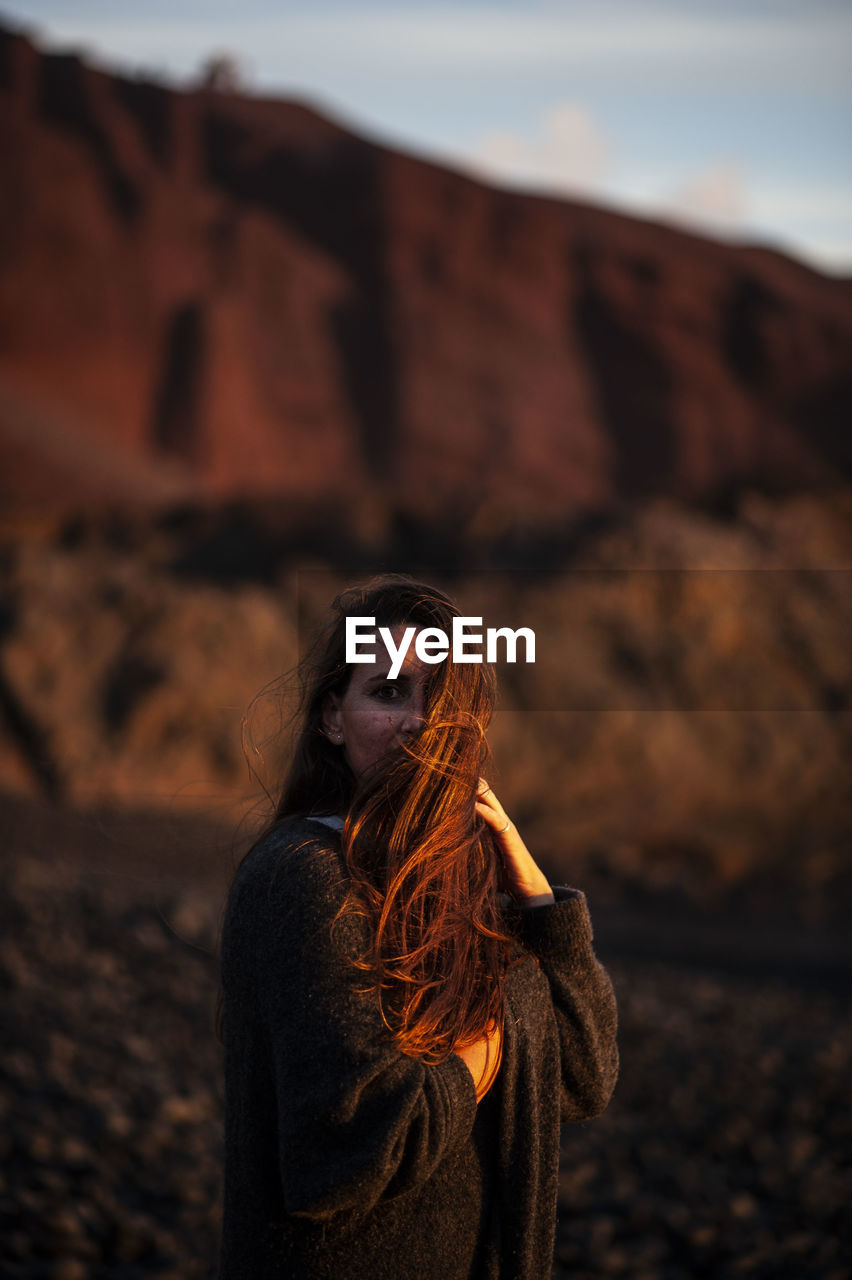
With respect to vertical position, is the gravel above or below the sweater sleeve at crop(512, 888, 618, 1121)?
below

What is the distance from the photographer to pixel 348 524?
17844mm

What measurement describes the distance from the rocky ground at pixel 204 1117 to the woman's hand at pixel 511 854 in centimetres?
50

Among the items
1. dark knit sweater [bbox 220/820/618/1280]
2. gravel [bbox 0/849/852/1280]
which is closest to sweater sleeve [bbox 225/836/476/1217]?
dark knit sweater [bbox 220/820/618/1280]

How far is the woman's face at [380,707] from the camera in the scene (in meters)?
1.51

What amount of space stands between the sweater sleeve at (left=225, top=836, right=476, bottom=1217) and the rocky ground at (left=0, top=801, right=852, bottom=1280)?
435mm

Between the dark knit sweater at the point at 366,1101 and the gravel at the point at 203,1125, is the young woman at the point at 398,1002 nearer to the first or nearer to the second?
the dark knit sweater at the point at 366,1101

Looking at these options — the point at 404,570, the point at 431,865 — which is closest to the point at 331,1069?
the point at 431,865

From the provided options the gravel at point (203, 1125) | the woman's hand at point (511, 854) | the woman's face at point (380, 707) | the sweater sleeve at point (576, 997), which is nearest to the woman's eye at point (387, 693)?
the woman's face at point (380, 707)

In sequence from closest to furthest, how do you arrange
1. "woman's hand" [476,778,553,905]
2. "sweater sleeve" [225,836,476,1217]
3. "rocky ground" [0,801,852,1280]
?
"sweater sleeve" [225,836,476,1217], "woman's hand" [476,778,553,905], "rocky ground" [0,801,852,1280]

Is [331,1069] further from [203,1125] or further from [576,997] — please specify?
[203,1125]

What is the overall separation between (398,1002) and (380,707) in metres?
0.39

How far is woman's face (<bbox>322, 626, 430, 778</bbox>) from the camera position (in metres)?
1.51

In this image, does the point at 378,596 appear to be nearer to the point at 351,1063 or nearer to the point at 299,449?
the point at 351,1063

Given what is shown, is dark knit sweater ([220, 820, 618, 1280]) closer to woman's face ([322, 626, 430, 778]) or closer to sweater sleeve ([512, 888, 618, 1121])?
sweater sleeve ([512, 888, 618, 1121])
